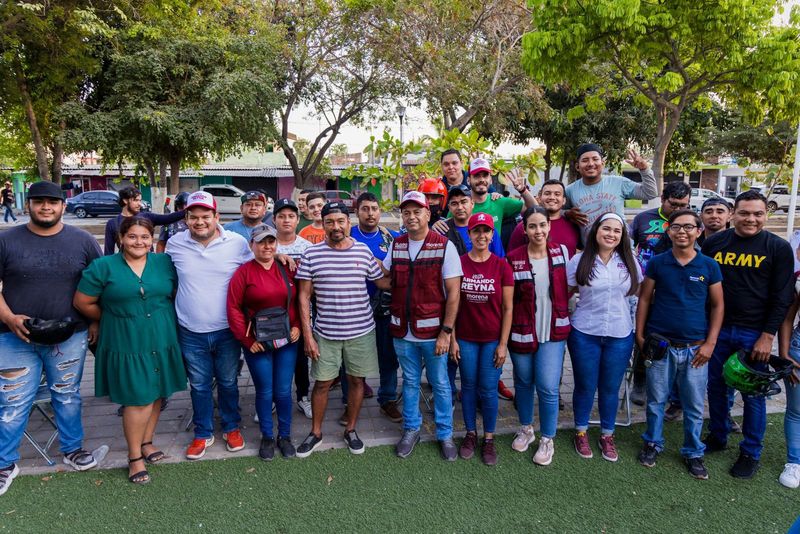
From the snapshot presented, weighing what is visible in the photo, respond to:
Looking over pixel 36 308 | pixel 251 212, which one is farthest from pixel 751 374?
pixel 36 308

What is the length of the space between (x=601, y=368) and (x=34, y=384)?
3984 millimetres

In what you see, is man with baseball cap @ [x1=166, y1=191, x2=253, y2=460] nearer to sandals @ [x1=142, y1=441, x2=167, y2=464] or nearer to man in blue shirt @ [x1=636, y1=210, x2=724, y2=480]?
sandals @ [x1=142, y1=441, x2=167, y2=464]

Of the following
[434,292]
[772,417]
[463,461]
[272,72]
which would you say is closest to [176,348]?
[434,292]

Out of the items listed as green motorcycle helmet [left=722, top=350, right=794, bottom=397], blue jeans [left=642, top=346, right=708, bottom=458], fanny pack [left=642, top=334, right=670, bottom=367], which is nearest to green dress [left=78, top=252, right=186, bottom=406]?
fanny pack [left=642, top=334, right=670, bottom=367]

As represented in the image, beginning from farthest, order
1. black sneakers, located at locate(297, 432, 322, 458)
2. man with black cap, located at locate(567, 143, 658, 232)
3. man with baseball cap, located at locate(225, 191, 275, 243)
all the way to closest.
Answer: man with baseball cap, located at locate(225, 191, 275, 243)
man with black cap, located at locate(567, 143, 658, 232)
black sneakers, located at locate(297, 432, 322, 458)

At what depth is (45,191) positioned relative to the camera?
3.30 meters

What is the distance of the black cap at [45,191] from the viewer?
329 cm

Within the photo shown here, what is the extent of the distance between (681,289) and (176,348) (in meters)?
3.51

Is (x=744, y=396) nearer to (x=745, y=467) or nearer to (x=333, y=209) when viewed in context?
(x=745, y=467)

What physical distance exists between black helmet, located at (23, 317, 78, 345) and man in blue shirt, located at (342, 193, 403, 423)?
2103 mm

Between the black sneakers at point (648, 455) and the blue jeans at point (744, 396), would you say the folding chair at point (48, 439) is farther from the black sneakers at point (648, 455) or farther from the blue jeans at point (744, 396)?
the blue jeans at point (744, 396)

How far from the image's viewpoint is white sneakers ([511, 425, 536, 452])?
3.81 m

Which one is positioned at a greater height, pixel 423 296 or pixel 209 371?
pixel 423 296

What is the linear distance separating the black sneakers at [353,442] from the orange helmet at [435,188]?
2.15m
